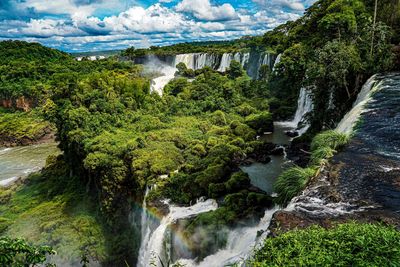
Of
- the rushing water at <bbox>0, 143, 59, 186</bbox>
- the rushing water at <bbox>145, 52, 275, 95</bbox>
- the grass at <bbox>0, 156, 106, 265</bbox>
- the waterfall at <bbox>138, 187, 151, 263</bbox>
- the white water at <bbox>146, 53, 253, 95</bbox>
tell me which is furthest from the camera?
the white water at <bbox>146, 53, 253, 95</bbox>

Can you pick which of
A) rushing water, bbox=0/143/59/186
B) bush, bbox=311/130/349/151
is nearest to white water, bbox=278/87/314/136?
bush, bbox=311/130/349/151

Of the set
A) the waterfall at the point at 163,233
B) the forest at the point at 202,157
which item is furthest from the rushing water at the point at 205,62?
the waterfall at the point at 163,233

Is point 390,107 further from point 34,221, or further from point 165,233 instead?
Answer: point 34,221

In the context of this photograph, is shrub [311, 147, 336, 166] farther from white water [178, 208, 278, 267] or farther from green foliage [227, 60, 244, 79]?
green foliage [227, 60, 244, 79]

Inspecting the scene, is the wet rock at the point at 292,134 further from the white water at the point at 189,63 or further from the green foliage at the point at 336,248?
the white water at the point at 189,63

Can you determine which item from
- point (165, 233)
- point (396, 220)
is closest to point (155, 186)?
point (165, 233)

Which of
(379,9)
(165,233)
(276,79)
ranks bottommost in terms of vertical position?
(165,233)
